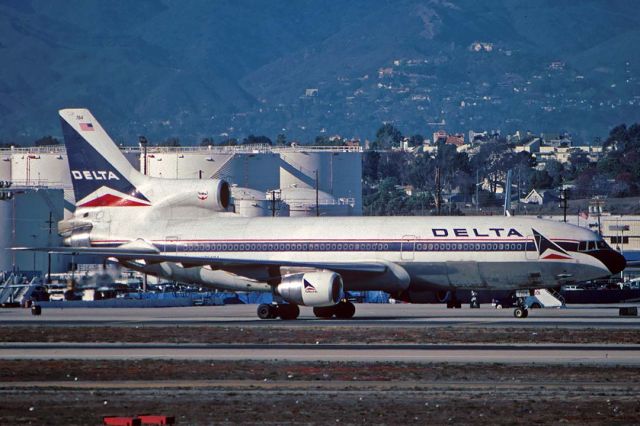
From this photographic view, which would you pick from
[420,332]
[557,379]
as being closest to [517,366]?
[557,379]

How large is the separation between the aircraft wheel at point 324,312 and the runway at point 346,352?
642 inches

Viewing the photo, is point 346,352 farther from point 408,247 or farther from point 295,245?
point 295,245

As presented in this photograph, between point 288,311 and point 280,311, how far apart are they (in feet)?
1.27

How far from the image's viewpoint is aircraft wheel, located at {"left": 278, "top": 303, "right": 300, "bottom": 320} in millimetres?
58812

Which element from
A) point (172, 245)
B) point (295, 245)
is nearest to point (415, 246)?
point (295, 245)

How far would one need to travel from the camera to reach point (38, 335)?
49312 mm

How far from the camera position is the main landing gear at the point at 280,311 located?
193 feet

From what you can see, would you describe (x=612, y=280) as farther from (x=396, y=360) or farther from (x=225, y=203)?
(x=396, y=360)

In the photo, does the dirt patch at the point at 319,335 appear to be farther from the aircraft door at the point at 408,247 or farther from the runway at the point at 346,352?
the aircraft door at the point at 408,247

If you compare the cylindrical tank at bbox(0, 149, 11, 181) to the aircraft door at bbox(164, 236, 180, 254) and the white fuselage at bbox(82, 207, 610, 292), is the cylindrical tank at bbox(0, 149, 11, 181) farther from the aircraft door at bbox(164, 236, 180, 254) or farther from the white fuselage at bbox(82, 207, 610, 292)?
the aircraft door at bbox(164, 236, 180, 254)

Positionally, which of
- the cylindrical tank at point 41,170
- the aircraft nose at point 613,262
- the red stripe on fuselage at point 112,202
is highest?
the cylindrical tank at point 41,170

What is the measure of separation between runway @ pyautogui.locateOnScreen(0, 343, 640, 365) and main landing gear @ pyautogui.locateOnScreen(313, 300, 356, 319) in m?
16.4

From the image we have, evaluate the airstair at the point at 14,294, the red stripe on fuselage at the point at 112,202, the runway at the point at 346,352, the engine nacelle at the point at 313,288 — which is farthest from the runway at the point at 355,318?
the runway at the point at 346,352

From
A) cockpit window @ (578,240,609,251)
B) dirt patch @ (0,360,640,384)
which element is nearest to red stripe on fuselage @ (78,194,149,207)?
cockpit window @ (578,240,609,251)
